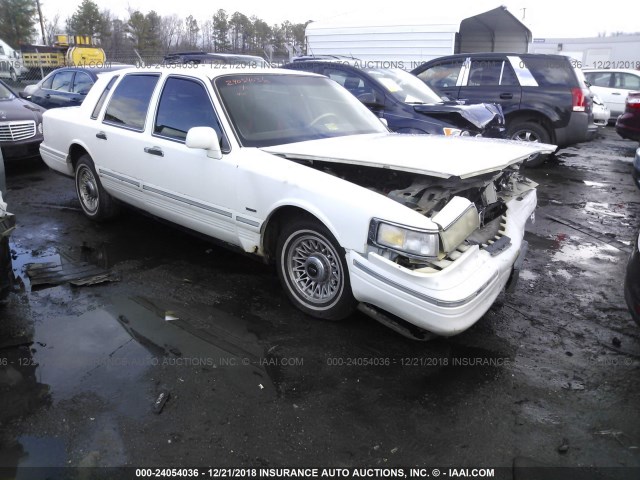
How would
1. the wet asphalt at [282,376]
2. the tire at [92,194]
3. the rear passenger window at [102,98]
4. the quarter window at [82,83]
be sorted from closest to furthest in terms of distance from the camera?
the wet asphalt at [282,376] → the rear passenger window at [102,98] → the tire at [92,194] → the quarter window at [82,83]

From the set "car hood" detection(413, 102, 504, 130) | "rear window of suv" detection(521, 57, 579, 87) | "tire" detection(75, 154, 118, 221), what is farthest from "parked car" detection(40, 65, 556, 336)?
"rear window of suv" detection(521, 57, 579, 87)

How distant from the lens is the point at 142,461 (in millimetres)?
2385

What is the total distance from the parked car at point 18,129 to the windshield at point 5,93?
4.3 inches

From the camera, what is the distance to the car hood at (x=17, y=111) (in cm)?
802

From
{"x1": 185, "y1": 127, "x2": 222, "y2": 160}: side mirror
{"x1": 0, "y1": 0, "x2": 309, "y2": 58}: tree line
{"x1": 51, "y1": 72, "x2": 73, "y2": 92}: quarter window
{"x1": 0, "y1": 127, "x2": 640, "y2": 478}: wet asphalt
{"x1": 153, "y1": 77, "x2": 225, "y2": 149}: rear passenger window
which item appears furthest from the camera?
{"x1": 0, "y1": 0, "x2": 309, "y2": 58}: tree line

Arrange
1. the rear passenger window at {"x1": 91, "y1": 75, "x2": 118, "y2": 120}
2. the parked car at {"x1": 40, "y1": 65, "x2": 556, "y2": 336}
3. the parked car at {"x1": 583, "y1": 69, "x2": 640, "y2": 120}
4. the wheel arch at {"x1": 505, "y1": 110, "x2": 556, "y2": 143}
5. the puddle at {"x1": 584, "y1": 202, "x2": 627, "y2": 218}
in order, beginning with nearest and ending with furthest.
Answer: the parked car at {"x1": 40, "y1": 65, "x2": 556, "y2": 336} → the rear passenger window at {"x1": 91, "y1": 75, "x2": 118, "y2": 120} → the puddle at {"x1": 584, "y1": 202, "x2": 627, "y2": 218} → the wheel arch at {"x1": 505, "y1": 110, "x2": 556, "y2": 143} → the parked car at {"x1": 583, "y1": 69, "x2": 640, "y2": 120}

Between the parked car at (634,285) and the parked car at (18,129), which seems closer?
the parked car at (634,285)

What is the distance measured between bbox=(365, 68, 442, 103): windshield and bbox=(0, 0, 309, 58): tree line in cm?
3158

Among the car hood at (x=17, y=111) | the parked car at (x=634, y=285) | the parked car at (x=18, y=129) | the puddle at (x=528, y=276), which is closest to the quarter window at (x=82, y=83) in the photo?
the car hood at (x=17, y=111)

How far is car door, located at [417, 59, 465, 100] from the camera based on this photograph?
9781 millimetres

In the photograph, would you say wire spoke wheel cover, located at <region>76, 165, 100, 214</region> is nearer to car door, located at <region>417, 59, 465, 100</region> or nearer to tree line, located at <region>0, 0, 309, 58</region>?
car door, located at <region>417, 59, 465, 100</region>

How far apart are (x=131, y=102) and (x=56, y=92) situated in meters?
6.87

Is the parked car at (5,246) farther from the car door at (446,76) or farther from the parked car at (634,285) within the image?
the car door at (446,76)

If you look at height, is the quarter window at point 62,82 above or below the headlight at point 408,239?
above
